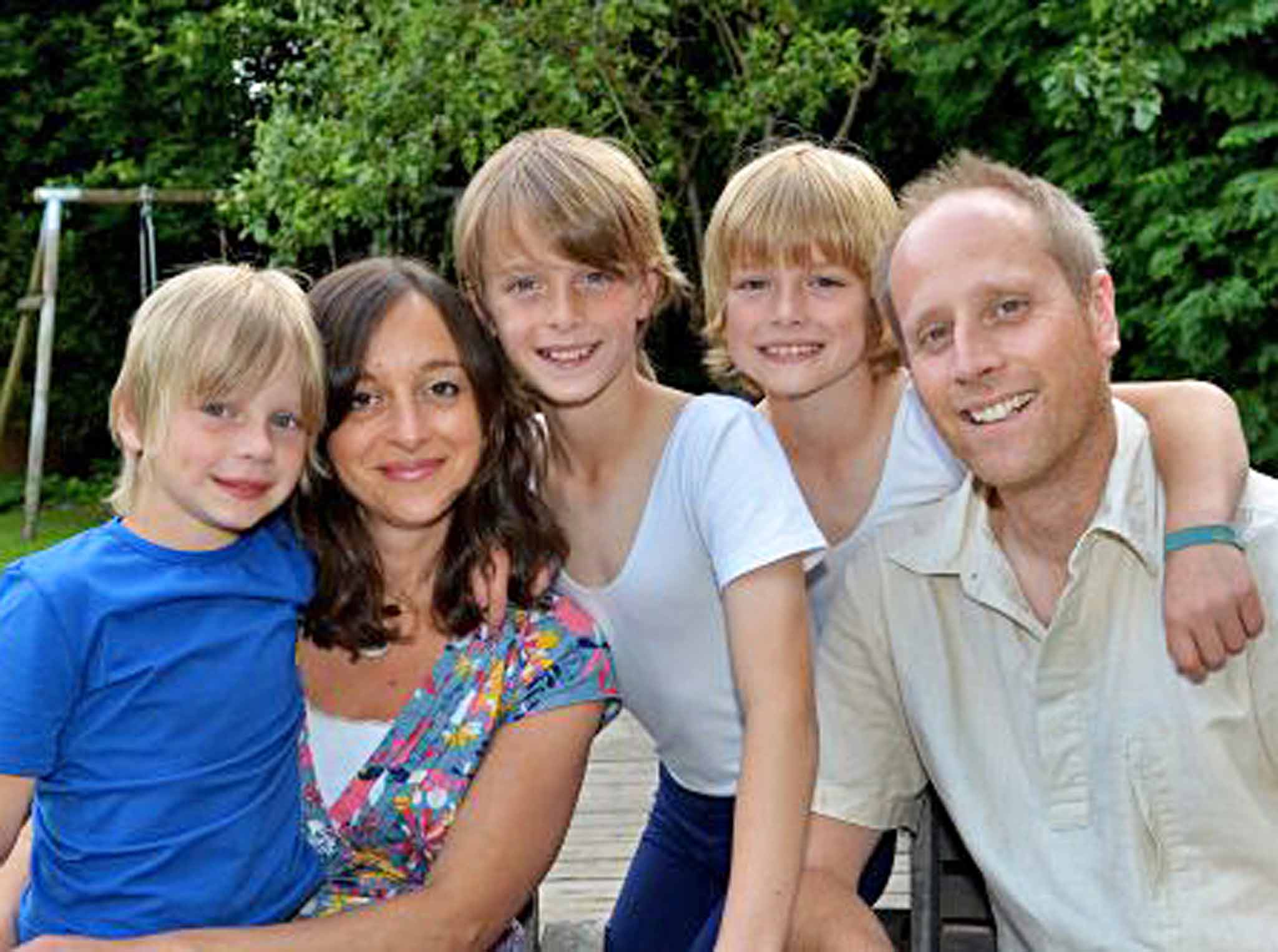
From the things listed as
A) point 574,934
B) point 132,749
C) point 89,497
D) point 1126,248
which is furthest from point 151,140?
point 132,749

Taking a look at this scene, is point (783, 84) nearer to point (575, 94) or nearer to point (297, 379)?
point (575, 94)

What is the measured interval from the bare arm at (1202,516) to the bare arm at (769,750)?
0.49m

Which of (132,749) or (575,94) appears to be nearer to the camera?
(132,749)

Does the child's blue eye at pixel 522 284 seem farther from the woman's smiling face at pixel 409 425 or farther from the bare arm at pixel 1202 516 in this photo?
the bare arm at pixel 1202 516

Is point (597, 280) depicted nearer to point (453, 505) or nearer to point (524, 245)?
point (524, 245)

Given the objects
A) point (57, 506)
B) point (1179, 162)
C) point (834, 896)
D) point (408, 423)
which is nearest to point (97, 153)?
point (57, 506)

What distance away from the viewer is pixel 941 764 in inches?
95.3

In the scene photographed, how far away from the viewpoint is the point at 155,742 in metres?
2.37

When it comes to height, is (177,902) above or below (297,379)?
below

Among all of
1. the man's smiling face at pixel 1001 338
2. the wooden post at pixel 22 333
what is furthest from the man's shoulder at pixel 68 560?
the wooden post at pixel 22 333

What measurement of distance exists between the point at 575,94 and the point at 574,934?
5498 millimetres

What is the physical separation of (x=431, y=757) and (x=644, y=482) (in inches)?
21.0

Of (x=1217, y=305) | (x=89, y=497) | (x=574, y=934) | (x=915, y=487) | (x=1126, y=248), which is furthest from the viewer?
(x=89, y=497)

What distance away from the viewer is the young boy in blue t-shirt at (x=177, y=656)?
7.57ft
